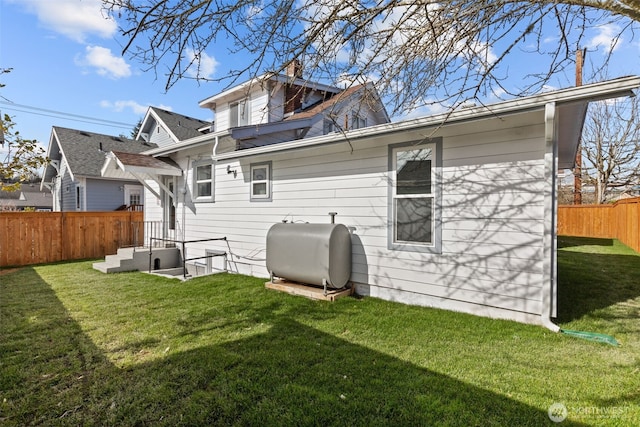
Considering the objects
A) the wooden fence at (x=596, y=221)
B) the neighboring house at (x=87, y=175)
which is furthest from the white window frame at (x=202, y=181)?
the wooden fence at (x=596, y=221)

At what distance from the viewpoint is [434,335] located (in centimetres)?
377

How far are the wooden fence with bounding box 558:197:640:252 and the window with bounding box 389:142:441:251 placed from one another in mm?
11085

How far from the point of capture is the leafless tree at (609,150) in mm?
15781

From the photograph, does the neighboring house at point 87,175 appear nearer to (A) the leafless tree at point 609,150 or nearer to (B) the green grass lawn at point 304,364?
(B) the green grass lawn at point 304,364

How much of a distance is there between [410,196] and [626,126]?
17413mm

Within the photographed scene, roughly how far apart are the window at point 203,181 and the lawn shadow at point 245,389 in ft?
16.5

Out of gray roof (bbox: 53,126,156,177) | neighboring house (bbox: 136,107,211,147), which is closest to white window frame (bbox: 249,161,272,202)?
neighboring house (bbox: 136,107,211,147)

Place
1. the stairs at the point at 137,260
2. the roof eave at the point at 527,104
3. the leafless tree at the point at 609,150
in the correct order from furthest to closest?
the leafless tree at the point at 609,150 → the stairs at the point at 137,260 → the roof eave at the point at 527,104

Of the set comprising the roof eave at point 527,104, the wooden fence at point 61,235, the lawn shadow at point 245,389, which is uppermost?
the roof eave at point 527,104

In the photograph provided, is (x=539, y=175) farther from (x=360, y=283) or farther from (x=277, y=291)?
(x=277, y=291)

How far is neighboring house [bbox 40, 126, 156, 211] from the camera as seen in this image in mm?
14797

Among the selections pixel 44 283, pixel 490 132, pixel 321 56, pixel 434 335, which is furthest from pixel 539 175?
pixel 44 283

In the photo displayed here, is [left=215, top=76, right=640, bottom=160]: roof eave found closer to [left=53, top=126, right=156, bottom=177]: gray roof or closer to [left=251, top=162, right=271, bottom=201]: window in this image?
[left=251, top=162, right=271, bottom=201]: window

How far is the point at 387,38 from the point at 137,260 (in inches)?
310
